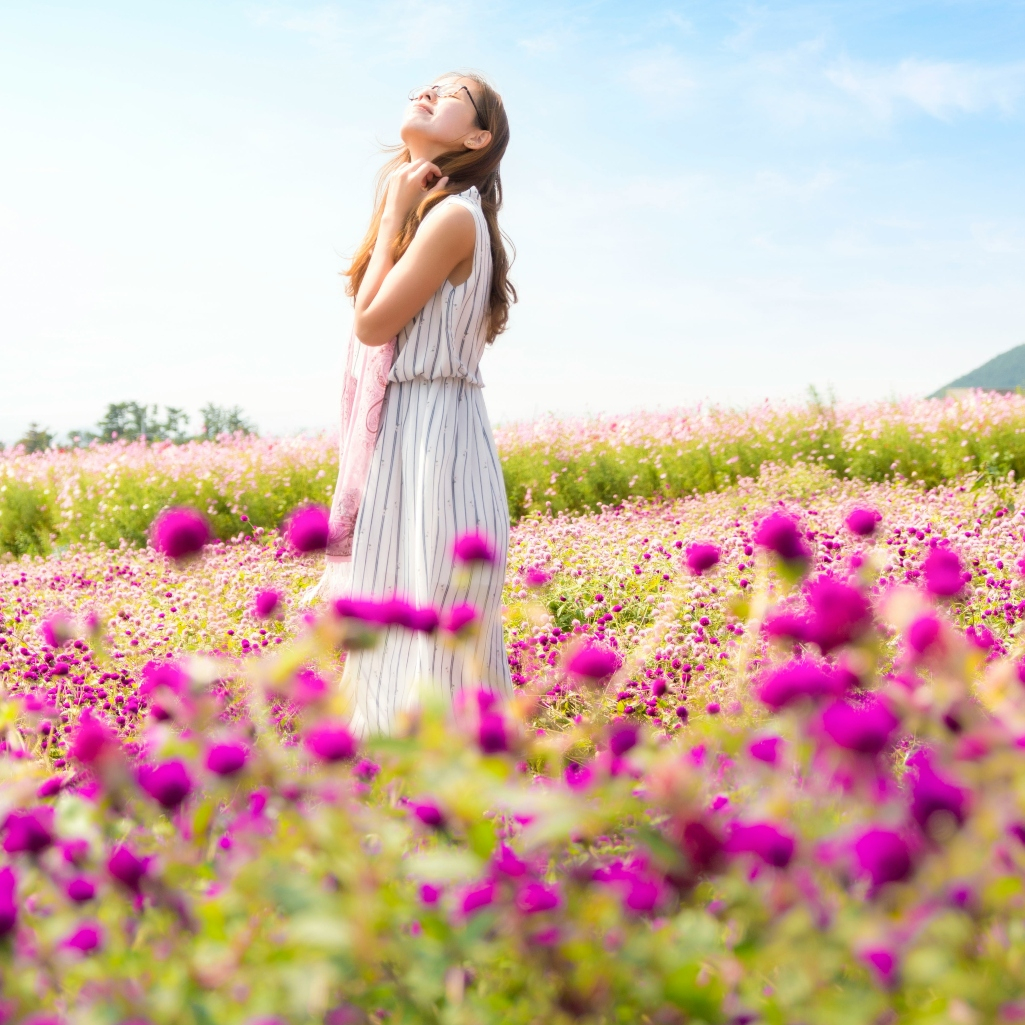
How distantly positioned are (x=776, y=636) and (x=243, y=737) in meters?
0.66

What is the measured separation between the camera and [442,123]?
A: 9.29 ft

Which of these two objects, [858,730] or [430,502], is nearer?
[858,730]

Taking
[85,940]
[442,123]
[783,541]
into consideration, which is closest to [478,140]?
[442,123]

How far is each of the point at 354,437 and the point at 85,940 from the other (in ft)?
6.89

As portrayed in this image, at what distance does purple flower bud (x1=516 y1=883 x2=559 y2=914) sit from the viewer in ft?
→ 3.05

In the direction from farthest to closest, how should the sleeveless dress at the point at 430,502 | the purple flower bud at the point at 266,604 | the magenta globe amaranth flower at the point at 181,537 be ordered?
1. the sleeveless dress at the point at 430,502
2. the purple flower bud at the point at 266,604
3. the magenta globe amaranth flower at the point at 181,537

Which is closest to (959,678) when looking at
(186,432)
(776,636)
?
(776,636)

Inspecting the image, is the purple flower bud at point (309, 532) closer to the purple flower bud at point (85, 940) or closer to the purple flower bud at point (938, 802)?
the purple flower bud at point (85, 940)

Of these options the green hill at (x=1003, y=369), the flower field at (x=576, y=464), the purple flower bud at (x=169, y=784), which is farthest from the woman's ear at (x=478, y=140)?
the green hill at (x=1003, y=369)

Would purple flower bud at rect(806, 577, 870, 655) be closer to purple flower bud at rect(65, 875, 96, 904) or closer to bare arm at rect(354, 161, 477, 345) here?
purple flower bud at rect(65, 875, 96, 904)

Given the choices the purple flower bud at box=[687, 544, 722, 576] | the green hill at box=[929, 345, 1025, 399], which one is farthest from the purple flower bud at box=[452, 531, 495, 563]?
the green hill at box=[929, 345, 1025, 399]

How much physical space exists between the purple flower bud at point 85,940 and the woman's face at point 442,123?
2465 millimetres

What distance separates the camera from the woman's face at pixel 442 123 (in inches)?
111

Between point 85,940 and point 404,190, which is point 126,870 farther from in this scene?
point 404,190
